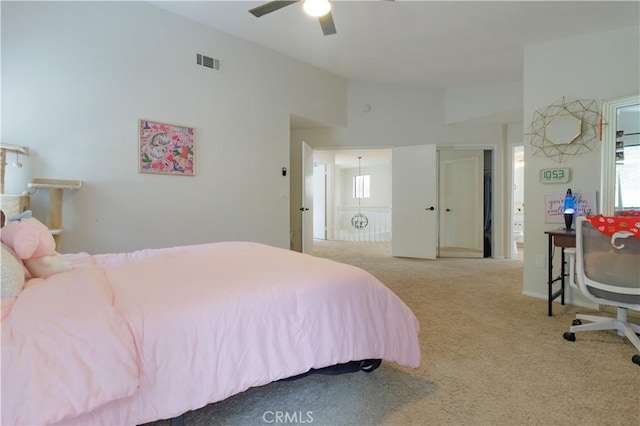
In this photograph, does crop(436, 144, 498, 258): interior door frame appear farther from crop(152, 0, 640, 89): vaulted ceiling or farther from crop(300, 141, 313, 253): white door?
crop(300, 141, 313, 253): white door

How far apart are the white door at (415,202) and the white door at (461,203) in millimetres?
507

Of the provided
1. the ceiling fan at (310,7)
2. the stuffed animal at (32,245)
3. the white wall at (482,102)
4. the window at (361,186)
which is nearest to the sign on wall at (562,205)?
the white wall at (482,102)

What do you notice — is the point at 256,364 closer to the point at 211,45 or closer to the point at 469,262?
the point at 211,45

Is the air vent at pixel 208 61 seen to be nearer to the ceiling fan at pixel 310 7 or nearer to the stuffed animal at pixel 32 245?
the ceiling fan at pixel 310 7

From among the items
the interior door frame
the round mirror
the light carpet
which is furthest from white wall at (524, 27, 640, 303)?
the interior door frame

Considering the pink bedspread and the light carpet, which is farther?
the light carpet

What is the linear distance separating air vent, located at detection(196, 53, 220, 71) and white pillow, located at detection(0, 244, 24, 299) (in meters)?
2.87

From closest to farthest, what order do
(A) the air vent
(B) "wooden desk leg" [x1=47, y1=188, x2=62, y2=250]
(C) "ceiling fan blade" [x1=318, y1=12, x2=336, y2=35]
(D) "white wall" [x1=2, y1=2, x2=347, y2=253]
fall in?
(C) "ceiling fan blade" [x1=318, y1=12, x2=336, y2=35] → (B) "wooden desk leg" [x1=47, y1=188, x2=62, y2=250] → (D) "white wall" [x1=2, y1=2, x2=347, y2=253] → (A) the air vent

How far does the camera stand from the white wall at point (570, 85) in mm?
2791

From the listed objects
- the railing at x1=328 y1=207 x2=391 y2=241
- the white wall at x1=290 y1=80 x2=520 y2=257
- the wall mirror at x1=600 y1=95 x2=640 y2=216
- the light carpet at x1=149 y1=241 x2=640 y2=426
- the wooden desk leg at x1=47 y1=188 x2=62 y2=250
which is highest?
the white wall at x1=290 y1=80 x2=520 y2=257

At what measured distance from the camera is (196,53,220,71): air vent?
134 inches

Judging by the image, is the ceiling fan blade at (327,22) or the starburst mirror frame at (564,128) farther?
the starburst mirror frame at (564,128)

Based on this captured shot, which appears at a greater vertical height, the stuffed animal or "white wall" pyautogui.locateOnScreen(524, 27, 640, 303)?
"white wall" pyautogui.locateOnScreen(524, 27, 640, 303)

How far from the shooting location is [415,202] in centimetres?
543
